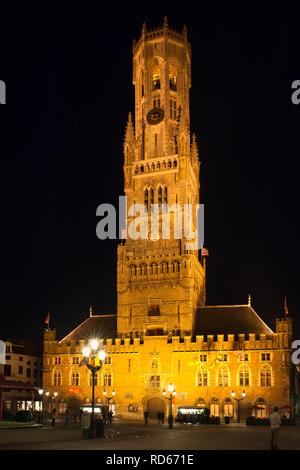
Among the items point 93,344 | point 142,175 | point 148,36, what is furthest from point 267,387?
point 148,36

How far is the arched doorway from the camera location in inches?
2945

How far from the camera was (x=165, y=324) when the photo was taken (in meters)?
78.1

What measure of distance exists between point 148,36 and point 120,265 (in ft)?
Result: 112

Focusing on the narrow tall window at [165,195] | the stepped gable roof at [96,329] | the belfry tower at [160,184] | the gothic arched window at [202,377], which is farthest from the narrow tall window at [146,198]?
the gothic arched window at [202,377]

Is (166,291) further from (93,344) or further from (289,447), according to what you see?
(289,447)

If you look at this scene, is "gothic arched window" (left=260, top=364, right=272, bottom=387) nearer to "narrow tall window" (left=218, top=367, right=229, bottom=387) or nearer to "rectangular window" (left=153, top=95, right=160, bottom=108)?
"narrow tall window" (left=218, top=367, right=229, bottom=387)

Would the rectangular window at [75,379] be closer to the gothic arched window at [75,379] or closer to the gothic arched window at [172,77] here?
the gothic arched window at [75,379]

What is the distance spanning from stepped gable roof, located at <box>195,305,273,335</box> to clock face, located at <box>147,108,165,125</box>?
87.0 feet

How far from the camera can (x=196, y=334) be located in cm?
7762

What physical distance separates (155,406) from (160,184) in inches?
1130

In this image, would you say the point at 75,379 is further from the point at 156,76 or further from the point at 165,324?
the point at 156,76

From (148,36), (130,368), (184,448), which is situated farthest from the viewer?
(148,36)

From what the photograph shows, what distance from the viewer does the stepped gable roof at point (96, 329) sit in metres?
82.9

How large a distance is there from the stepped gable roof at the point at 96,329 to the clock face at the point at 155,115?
27.3 meters
